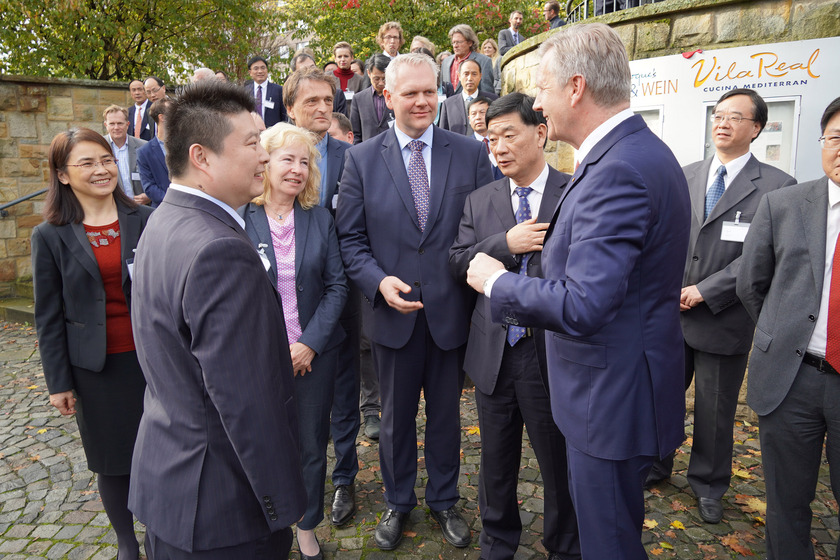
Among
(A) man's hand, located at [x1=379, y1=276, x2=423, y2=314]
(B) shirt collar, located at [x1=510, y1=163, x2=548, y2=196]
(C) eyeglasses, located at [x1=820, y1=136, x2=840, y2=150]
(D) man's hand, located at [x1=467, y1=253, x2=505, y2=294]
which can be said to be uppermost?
(C) eyeglasses, located at [x1=820, y1=136, x2=840, y2=150]

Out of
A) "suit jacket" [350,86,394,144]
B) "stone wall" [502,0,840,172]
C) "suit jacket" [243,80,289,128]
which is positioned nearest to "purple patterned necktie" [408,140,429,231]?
"stone wall" [502,0,840,172]

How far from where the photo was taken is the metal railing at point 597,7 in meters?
5.66

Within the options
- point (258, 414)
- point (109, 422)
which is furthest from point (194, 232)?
point (109, 422)

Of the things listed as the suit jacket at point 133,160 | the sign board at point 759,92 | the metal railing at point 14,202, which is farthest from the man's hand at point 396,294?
the metal railing at point 14,202

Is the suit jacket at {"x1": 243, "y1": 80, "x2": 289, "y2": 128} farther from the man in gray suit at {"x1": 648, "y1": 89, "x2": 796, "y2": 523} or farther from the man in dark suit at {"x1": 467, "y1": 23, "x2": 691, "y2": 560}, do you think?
the man in dark suit at {"x1": 467, "y1": 23, "x2": 691, "y2": 560}

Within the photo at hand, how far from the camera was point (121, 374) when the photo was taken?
3119 mm

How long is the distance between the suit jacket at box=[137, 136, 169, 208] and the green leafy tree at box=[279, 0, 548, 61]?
12.4 m

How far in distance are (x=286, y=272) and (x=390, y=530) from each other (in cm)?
155

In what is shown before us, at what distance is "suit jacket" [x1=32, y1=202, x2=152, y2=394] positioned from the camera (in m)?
3.01

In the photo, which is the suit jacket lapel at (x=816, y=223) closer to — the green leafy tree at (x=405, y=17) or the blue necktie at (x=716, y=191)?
the blue necktie at (x=716, y=191)

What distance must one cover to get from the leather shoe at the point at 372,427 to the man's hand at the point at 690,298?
2452 millimetres

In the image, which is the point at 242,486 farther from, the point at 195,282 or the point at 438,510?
the point at 438,510

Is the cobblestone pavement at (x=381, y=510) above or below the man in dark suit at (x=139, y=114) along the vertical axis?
below

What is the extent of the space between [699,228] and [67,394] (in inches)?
149
